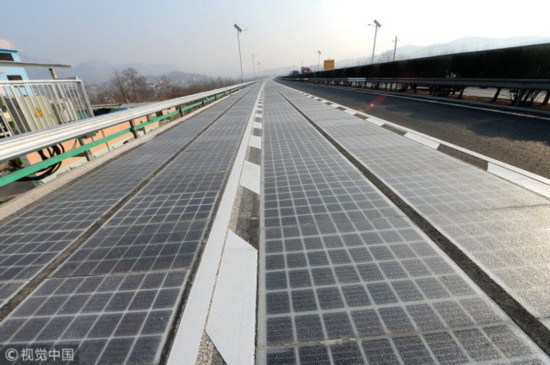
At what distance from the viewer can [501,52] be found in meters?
11.0

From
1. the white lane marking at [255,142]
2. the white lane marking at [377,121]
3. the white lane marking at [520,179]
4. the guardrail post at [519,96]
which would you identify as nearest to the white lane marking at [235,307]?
the white lane marking at [520,179]

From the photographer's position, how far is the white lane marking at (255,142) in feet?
20.1

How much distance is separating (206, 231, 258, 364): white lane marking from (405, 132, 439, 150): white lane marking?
16.3 ft

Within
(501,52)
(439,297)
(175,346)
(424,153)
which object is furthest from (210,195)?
(501,52)

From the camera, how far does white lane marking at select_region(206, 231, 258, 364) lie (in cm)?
154

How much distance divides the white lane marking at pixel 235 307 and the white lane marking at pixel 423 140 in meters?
4.98

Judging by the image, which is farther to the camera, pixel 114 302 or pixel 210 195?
pixel 210 195

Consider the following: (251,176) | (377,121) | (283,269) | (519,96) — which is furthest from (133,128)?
(519,96)

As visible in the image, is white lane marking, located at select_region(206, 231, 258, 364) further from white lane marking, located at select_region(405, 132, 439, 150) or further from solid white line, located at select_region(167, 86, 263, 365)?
white lane marking, located at select_region(405, 132, 439, 150)

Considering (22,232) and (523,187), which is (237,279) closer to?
(22,232)

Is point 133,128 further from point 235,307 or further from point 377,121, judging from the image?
point 377,121

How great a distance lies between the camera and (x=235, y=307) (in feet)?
5.99

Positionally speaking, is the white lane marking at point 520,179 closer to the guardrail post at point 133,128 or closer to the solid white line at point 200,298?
the solid white line at point 200,298

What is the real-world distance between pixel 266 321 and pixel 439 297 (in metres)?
1.32
